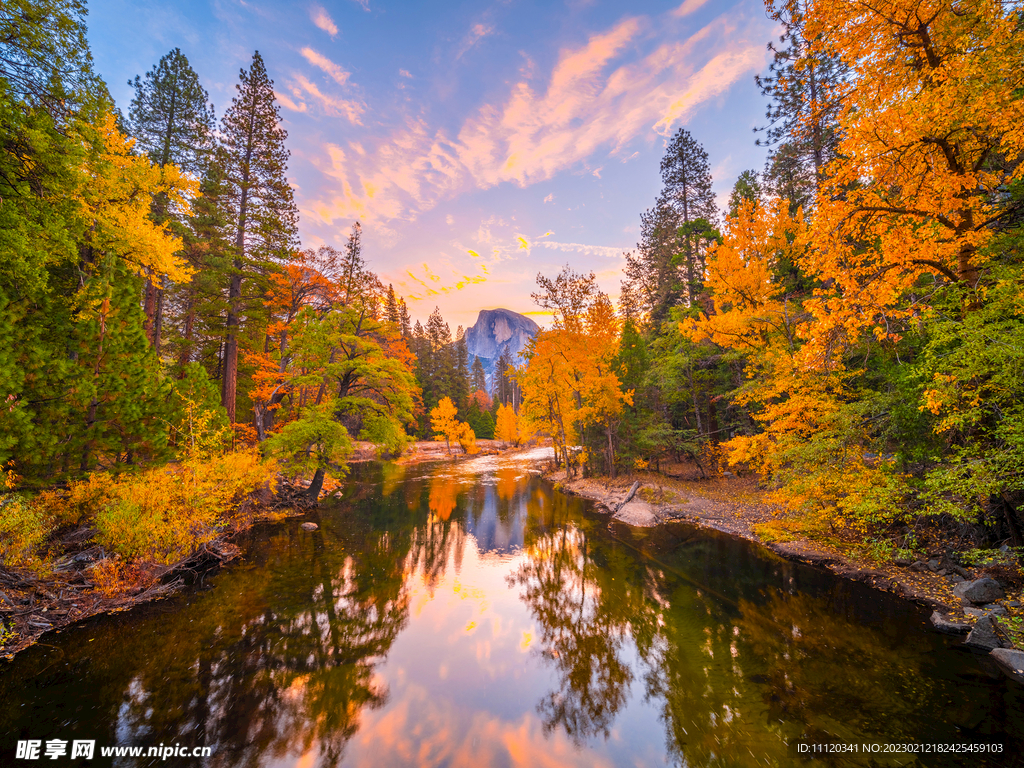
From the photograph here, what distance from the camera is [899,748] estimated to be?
475 cm

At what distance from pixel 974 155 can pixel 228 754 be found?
48.9 ft

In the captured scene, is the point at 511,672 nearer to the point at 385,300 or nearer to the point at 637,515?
the point at 637,515

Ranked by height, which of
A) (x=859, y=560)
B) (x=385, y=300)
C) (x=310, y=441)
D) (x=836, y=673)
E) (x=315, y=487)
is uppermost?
(x=385, y=300)

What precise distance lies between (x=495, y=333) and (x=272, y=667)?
17542 centimetres

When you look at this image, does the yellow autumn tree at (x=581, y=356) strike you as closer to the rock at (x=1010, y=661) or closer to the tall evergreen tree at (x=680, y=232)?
the tall evergreen tree at (x=680, y=232)

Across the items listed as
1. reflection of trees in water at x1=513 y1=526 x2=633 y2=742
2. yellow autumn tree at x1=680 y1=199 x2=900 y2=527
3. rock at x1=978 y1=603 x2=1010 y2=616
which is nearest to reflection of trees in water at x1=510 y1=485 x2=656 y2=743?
reflection of trees in water at x1=513 y1=526 x2=633 y2=742

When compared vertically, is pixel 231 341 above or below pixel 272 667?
above

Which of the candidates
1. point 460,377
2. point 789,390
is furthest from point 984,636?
point 460,377

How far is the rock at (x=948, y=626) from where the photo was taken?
675 cm

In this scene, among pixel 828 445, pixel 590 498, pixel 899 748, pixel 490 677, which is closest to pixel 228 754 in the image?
pixel 490 677

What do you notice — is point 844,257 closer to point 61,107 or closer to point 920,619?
point 920,619

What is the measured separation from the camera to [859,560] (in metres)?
9.91

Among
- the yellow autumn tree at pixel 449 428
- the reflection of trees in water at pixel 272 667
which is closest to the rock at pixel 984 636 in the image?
the reflection of trees in water at pixel 272 667

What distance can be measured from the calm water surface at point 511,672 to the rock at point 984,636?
0.37 metres
